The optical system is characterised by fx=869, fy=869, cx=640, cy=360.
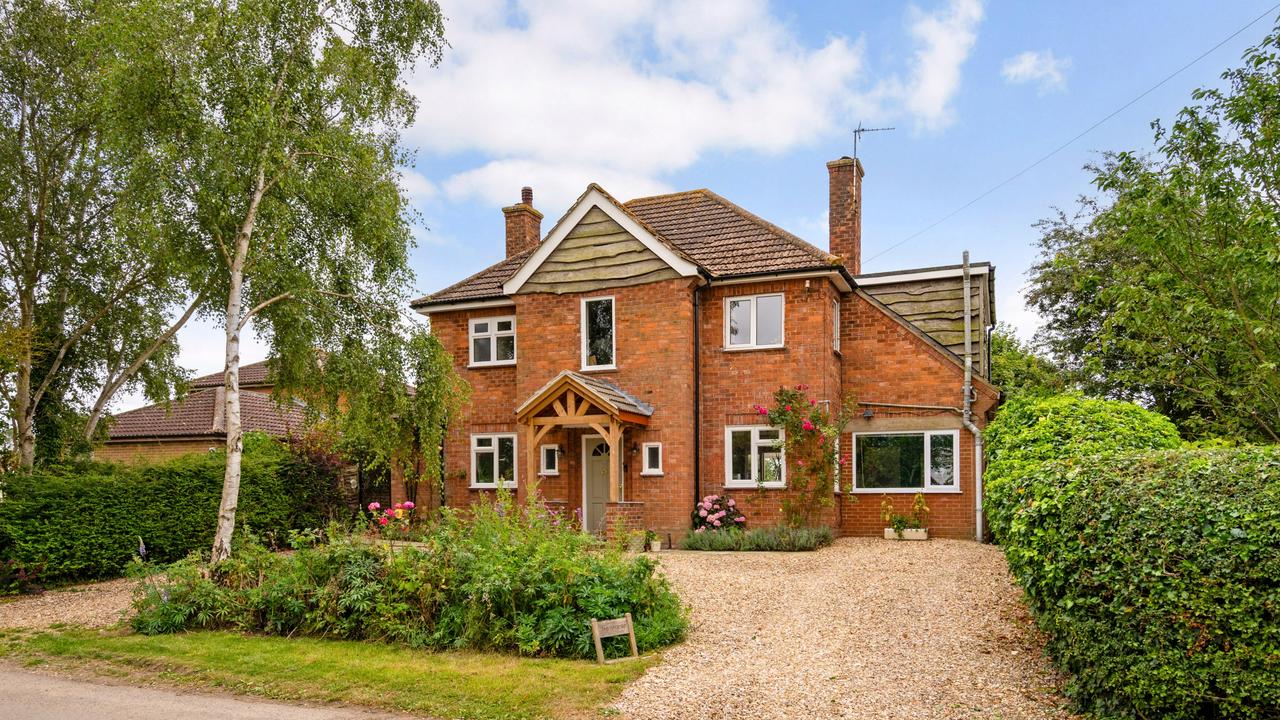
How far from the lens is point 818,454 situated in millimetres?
18156

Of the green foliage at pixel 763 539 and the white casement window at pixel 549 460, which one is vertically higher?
the white casement window at pixel 549 460

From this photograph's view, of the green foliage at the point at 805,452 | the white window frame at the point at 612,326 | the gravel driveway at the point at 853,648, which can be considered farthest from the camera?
the white window frame at the point at 612,326

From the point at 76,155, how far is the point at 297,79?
24.1 feet

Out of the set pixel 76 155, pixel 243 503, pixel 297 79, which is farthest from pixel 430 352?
pixel 76 155

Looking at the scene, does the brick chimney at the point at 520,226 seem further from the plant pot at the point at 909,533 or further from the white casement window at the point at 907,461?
the plant pot at the point at 909,533

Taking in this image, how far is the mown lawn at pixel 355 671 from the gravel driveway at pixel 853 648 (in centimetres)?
66

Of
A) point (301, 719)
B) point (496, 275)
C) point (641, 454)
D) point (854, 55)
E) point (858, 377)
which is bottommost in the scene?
point (301, 719)

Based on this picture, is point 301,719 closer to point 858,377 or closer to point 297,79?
point 297,79

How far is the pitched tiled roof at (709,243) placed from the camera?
19062 mm

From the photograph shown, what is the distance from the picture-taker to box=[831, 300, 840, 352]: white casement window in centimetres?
1944

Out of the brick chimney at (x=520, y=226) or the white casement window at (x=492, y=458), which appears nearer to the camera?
the white casement window at (x=492, y=458)

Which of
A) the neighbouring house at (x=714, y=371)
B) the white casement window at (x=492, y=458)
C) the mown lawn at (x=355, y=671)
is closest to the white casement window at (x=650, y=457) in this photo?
the neighbouring house at (x=714, y=371)

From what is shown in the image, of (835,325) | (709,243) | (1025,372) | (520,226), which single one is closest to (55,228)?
(520,226)

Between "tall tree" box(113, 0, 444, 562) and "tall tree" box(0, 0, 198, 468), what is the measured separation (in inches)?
126
